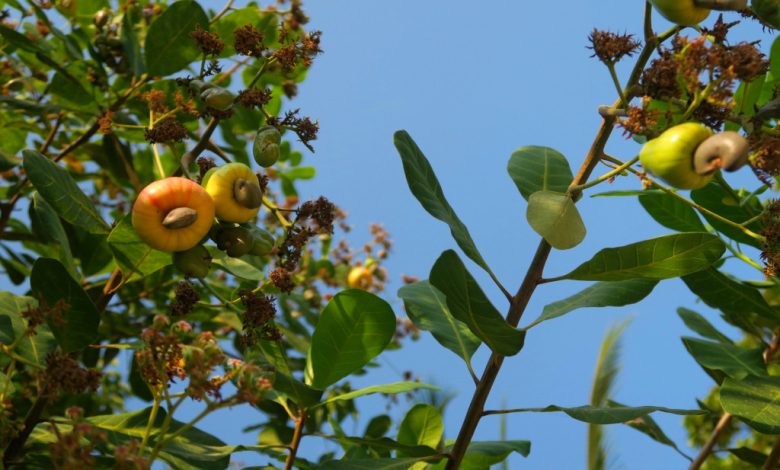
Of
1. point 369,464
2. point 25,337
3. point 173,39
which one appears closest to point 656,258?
point 369,464

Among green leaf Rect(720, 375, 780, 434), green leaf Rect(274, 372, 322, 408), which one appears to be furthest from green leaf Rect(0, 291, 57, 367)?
green leaf Rect(720, 375, 780, 434)

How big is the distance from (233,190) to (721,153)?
33.8 inches

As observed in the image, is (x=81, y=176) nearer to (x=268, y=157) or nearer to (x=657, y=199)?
(x=268, y=157)

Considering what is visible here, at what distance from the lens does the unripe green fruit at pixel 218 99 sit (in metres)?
1.78

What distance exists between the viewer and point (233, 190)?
1654 millimetres

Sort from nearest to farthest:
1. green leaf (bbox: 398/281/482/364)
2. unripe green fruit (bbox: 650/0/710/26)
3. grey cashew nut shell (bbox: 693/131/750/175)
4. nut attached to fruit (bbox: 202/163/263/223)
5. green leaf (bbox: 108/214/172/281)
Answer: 1. grey cashew nut shell (bbox: 693/131/750/175)
2. unripe green fruit (bbox: 650/0/710/26)
3. nut attached to fruit (bbox: 202/163/263/223)
4. green leaf (bbox: 108/214/172/281)
5. green leaf (bbox: 398/281/482/364)

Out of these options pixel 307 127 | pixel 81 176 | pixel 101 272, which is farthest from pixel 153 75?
pixel 81 176

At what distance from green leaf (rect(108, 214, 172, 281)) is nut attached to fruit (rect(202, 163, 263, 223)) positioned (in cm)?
20

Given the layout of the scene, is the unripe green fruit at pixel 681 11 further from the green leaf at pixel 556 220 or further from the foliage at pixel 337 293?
the green leaf at pixel 556 220

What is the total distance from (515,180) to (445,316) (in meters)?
0.36

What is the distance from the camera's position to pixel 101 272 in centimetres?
286

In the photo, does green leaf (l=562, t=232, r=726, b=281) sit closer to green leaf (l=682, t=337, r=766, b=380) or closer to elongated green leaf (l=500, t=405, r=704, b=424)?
elongated green leaf (l=500, t=405, r=704, b=424)

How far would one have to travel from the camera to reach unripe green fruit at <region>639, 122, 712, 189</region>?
139 cm

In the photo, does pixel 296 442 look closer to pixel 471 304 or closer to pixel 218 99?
pixel 471 304
